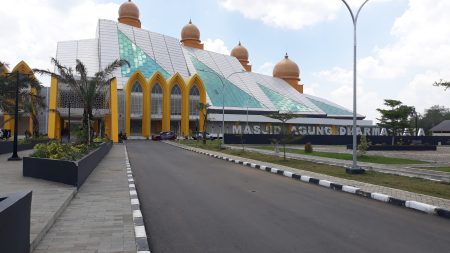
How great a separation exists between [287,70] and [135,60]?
37569mm

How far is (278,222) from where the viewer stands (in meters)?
7.04

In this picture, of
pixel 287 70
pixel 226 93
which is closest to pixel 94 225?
pixel 226 93

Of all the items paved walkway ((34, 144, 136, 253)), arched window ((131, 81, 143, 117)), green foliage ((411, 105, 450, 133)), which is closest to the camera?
paved walkway ((34, 144, 136, 253))

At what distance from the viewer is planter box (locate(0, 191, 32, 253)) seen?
3.51m

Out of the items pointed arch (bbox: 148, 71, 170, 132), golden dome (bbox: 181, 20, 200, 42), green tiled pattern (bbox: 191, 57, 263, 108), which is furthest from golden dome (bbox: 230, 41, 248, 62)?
pointed arch (bbox: 148, 71, 170, 132)

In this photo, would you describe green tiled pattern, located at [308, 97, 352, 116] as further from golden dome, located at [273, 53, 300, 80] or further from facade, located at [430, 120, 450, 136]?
facade, located at [430, 120, 450, 136]

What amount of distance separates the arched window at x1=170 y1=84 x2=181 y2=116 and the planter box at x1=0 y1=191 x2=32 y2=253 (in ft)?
196

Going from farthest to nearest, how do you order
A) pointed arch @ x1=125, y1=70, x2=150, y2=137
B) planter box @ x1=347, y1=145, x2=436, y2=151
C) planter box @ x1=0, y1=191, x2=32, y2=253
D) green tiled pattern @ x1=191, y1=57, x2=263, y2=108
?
green tiled pattern @ x1=191, y1=57, x2=263, y2=108, pointed arch @ x1=125, y1=70, x2=150, y2=137, planter box @ x1=347, y1=145, x2=436, y2=151, planter box @ x1=0, y1=191, x2=32, y2=253

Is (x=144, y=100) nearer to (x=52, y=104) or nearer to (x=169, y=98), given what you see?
(x=169, y=98)

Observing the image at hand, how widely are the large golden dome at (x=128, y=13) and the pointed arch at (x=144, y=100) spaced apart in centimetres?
2276

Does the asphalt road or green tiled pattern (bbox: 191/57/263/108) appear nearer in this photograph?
the asphalt road

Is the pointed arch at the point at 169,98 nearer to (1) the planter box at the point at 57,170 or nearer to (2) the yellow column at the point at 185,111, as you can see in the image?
(2) the yellow column at the point at 185,111

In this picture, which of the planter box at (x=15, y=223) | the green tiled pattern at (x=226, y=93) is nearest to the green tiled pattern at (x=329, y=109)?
the green tiled pattern at (x=226, y=93)

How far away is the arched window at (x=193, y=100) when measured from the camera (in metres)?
65.8
